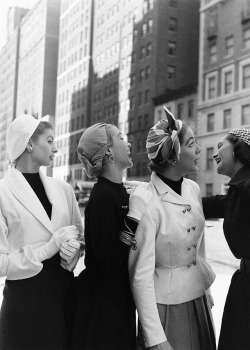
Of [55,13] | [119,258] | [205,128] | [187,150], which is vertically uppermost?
[55,13]

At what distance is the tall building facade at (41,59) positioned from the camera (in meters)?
89.9

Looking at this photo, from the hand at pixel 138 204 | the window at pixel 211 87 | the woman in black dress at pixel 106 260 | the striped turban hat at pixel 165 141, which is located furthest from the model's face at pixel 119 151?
the window at pixel 211 87

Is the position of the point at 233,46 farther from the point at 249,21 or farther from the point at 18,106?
the point at 18,106

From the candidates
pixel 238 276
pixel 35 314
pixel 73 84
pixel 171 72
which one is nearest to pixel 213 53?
pixel 171 72

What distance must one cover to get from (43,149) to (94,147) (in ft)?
1.39

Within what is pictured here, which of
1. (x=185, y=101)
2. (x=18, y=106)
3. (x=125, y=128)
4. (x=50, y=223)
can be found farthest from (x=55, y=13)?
(x=50, y=223)

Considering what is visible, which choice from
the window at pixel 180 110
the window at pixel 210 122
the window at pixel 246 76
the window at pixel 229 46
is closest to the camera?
the window at pixel 246 76

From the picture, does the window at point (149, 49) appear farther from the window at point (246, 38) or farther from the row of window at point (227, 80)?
the window at point (246, 38)

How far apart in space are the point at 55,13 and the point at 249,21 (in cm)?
6262

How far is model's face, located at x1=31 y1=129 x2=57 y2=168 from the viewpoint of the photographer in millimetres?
2678

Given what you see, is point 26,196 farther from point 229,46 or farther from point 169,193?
point 229,46

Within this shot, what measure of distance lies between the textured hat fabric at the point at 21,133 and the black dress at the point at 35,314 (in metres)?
0.70

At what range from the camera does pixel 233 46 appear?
39.3m

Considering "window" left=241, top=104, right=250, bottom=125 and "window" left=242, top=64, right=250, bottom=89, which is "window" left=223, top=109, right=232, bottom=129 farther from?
"window" left=242, top=64, right=250, bottom=89
